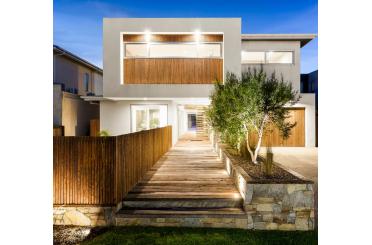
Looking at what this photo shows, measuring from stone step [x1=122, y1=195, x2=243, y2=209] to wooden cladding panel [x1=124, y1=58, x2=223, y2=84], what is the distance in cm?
750

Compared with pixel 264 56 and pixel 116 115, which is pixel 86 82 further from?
pixel 264 56

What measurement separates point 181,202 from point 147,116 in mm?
9449

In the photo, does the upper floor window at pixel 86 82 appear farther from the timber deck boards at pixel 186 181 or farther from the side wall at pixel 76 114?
the timber deck boards at pixel 186 181

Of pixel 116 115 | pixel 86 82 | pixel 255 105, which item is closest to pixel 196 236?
pixel 255 105

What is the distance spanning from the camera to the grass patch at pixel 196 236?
176 inches

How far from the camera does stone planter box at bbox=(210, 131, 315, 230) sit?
5.05m

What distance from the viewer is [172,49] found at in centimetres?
1341

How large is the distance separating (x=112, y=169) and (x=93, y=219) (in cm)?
104

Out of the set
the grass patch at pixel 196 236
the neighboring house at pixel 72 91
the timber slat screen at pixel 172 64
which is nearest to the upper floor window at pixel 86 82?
the neighboring house at pixel 72 91
